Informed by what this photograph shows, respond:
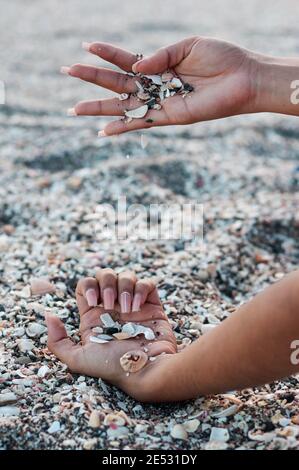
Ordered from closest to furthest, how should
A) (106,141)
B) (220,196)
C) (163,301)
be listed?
(163,301)
(220,196)
(106,141)

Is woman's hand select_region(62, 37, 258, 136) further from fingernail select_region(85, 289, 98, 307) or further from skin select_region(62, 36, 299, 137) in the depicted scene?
fingernail select_region(85, 289, 98, 307)

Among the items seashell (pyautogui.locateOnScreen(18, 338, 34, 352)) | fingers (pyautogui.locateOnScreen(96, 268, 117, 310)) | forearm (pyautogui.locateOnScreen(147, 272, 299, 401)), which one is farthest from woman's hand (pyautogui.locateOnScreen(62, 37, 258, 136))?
forearm (pyautogui.locateOnScreen(147, 272, 299, 401))

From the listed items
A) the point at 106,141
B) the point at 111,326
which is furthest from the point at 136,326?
the point at 106,141

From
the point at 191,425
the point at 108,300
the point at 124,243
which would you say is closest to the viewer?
the point at 191,425

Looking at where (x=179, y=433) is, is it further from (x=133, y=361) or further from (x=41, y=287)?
(x=41, y=287)

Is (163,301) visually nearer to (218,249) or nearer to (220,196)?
(218,249)

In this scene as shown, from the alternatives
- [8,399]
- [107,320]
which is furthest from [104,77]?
[8,399]

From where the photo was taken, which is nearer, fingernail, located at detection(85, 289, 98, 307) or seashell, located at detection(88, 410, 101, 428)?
seashell, located at detection(88, 410, 101, 428)
